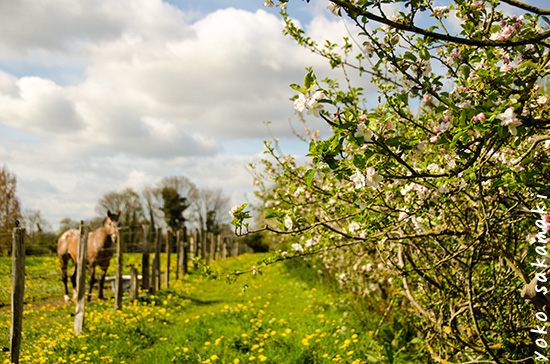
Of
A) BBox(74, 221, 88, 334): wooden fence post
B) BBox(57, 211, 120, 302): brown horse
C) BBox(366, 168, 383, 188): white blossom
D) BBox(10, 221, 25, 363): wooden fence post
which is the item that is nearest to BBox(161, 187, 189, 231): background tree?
BBox(57, 211, 120, 302): brown horse

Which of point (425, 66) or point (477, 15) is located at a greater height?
point (477, 15)

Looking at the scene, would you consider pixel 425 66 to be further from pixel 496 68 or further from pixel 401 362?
pixel 401 362

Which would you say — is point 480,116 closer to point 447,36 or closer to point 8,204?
point 447,36

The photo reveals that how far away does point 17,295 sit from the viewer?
527 centimetres

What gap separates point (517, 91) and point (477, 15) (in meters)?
0.98

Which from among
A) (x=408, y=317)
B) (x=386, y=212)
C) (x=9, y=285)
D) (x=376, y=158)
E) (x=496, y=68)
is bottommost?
(x=408, y=317)

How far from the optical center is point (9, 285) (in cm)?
572

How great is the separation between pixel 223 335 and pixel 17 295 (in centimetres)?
281

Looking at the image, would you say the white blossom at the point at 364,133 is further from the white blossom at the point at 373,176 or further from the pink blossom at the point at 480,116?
the pink blossom at the point at 480,116

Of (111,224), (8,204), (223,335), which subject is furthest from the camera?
(8,204)

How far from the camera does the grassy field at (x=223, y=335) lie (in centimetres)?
513

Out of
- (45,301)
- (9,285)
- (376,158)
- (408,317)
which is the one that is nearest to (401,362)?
(408,317)

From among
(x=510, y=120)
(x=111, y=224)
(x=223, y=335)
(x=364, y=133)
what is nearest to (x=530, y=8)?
(x=510, y=120)

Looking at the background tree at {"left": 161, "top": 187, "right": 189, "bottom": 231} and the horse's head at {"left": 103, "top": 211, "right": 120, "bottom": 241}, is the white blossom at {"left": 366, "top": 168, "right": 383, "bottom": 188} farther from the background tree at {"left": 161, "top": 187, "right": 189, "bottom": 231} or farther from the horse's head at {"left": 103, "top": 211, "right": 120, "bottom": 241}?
the background tree at {"left": 161, "top": 187, "right": 189, "bottom": 231}
